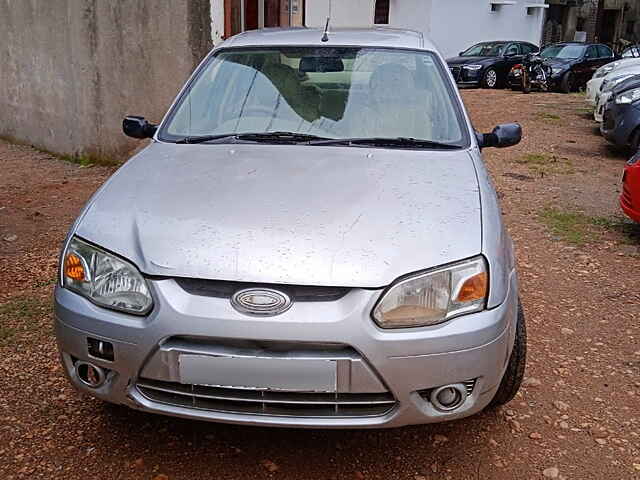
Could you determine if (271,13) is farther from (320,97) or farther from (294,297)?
(294,297)

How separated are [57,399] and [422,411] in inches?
66.3

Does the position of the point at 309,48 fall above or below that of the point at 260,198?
above

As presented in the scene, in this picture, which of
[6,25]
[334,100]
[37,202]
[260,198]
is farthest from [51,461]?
[6,25]

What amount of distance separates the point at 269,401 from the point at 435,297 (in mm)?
638

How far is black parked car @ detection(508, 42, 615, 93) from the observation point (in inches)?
691

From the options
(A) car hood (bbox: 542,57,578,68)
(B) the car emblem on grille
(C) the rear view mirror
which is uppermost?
(C) the rear view mirror

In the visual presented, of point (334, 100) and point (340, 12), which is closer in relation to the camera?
point (334, 100)

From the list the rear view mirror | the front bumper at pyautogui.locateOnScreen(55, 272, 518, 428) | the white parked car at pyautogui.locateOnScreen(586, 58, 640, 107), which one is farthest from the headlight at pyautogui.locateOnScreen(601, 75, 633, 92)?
the front bumper at pyautogui.locateOnScreen(55, 272, 518, 428)

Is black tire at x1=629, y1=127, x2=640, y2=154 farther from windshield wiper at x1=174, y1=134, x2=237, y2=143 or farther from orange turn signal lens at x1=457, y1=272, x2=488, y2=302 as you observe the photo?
orange turn signal lens at x1=457, y1=272, x2=488, y2=302

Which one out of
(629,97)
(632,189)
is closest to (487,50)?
(629,97)

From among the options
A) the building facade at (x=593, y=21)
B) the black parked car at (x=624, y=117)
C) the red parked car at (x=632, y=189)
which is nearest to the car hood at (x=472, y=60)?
the black parked car at (x=624, y=117)

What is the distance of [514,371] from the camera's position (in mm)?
2756

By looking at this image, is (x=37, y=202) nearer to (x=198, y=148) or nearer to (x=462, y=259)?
(x=198, y=148)

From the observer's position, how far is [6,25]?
9.06 metres
